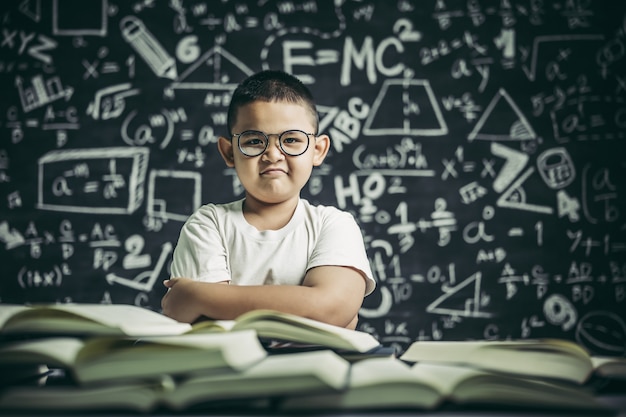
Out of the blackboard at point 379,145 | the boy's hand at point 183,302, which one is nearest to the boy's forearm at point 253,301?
the boy's hand at point 183,302

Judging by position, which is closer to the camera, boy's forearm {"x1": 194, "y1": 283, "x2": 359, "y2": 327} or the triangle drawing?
boy's forearm {"x1": 194, "y1": 283, "x2": 359, "y2": 327}

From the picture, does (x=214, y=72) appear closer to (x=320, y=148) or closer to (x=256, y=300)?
(x=320, y=148)

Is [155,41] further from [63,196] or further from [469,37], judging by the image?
[469,37]

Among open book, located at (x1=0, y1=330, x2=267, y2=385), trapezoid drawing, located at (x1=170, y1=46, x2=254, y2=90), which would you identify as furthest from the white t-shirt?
trapezoid drawing, located at (x1=170, y1=46, x2=254, y2=90)

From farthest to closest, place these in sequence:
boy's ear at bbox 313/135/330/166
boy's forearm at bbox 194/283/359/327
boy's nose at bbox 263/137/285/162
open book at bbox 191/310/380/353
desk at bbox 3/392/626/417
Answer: boy's ear at bbox 313/135/330/166 → boy's nose at bbox 263/137/285/162 → boy's forearm at bbox 194/283/359/327 → open book at bbox 191/310/380/353 → desk at bbox 3/392/626/417

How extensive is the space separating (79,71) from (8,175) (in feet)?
2.03

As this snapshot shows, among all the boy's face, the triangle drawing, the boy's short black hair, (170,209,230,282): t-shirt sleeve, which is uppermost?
the boy's short black hair

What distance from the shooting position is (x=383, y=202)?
112 inches

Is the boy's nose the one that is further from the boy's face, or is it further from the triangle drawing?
the triangle drawing

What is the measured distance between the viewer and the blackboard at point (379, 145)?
281 centimetres

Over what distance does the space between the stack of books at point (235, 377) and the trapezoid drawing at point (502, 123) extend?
8.17 feet

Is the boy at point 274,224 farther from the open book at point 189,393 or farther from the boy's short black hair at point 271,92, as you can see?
the open book at point 189,393

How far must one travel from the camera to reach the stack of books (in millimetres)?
417

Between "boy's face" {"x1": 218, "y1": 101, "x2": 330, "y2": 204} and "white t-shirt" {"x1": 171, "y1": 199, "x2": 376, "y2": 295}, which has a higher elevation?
"boy's face" {"x1": 218, "y1": 101, "x2": 330, "y2": 204}
